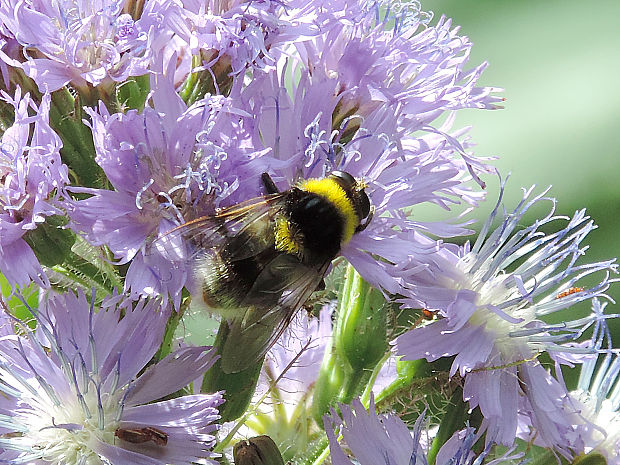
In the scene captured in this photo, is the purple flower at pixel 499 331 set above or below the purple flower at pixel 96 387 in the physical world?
above

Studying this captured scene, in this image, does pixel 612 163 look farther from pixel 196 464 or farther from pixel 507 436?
pixel 196 464

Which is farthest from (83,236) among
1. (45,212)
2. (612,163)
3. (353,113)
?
(612,163)

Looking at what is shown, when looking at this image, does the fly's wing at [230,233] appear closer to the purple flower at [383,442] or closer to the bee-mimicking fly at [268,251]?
the bee-mimicking fly at [268,251]

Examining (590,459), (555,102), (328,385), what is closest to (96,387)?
(328,385)

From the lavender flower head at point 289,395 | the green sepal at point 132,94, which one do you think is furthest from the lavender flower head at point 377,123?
the lavender flower head at point 289,395

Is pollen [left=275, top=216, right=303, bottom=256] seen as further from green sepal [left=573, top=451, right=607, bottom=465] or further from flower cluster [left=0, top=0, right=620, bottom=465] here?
green sepal [left=573, top=451, right=607, bottom=465]

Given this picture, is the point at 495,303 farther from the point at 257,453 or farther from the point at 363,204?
the point at 257,453

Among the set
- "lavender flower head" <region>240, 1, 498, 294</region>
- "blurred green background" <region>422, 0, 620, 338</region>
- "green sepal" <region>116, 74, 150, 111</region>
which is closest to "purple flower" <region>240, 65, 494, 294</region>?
"lavender flower head" <region>240, 1, 498, 294</region>
